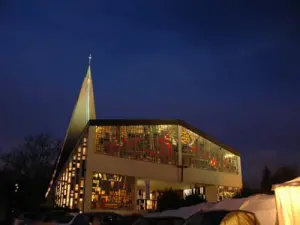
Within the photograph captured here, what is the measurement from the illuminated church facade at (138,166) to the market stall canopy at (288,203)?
18473 millimetres

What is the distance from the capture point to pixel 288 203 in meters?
8.48

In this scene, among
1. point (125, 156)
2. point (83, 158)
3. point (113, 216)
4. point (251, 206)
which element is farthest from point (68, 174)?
point (251, 206)

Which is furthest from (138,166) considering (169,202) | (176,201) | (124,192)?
(176,201)

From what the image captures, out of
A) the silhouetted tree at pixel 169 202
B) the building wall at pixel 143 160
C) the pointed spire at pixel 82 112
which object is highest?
the pointed spire at pixel 82 112

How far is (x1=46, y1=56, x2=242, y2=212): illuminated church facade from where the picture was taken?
26078mm

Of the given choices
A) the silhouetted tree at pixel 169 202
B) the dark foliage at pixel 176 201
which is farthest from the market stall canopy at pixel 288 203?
the silhouetted tree at pixel 169 202

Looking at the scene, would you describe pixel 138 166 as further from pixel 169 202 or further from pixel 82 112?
pixel 82 112

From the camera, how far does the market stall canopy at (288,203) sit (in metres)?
8.33

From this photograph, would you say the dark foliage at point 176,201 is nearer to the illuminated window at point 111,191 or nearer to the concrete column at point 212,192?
the illuminated window at point 111,191

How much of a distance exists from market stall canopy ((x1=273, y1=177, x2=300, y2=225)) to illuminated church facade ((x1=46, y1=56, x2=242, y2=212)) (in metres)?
18.5

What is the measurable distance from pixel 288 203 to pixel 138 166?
2037cm

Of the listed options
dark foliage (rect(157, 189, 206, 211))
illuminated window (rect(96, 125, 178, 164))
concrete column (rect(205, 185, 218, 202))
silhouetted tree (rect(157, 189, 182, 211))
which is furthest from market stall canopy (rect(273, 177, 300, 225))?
concrete column (rect(205, 185, 218, 202))

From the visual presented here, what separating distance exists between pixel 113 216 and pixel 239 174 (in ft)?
91.6

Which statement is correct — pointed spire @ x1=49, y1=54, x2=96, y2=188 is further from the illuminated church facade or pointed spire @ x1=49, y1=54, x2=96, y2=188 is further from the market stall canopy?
the market stall canopy
